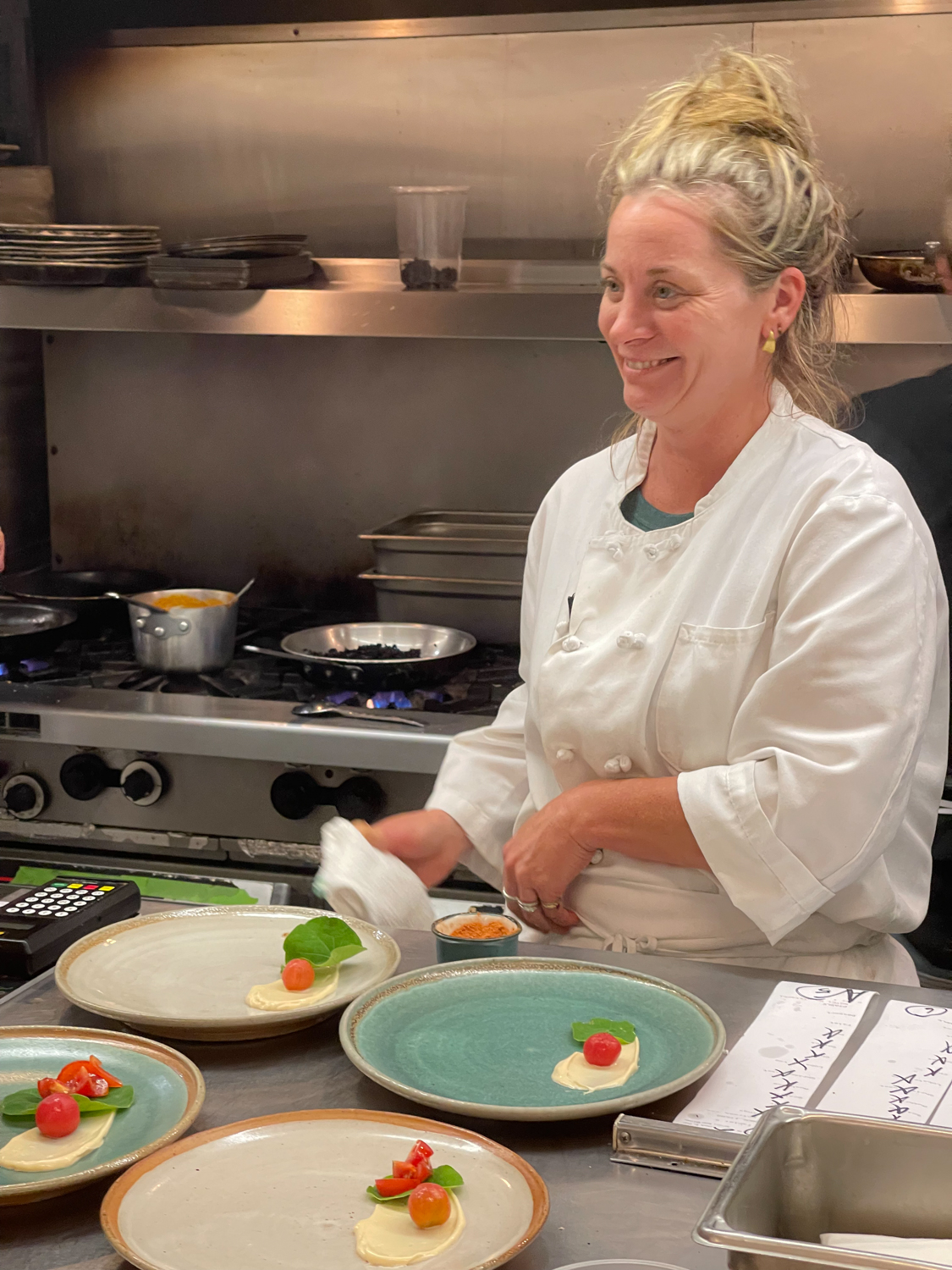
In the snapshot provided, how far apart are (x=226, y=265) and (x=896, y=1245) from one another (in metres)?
2.13

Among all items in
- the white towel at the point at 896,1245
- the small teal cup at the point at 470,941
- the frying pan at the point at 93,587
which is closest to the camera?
the white towel at the point at 896,1245

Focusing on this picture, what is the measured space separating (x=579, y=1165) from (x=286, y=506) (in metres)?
2.28

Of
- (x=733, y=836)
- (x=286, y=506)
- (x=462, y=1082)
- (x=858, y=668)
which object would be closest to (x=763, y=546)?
(x=858, y=668)

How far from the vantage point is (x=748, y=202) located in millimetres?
1450

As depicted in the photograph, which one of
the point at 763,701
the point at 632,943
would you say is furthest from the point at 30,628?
the point at 763,701

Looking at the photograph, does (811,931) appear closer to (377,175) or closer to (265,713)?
(265,713)

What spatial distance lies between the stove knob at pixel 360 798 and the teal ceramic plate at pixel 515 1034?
1104 mm

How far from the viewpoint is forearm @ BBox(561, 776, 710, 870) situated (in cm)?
143

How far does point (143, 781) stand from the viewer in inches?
95.8

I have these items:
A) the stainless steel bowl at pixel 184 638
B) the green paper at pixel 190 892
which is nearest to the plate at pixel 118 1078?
the green paper at pixel 190 892

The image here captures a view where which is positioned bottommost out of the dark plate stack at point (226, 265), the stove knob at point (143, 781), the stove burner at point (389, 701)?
the stove knob at point (143, 781)

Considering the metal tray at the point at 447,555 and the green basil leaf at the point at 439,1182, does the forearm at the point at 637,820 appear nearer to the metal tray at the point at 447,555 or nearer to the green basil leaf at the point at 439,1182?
the green basil leaf at the point at 439,1182

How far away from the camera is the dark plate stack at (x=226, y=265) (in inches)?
101

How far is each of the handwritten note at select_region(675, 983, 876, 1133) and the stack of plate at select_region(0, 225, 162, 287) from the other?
6.44ft
